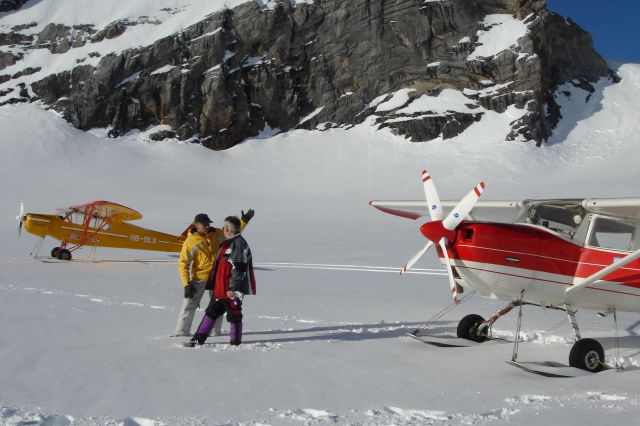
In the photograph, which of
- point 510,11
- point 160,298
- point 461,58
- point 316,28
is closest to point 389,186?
point 461,58

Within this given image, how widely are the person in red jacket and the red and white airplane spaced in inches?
84.7

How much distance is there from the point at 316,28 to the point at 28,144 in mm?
40179

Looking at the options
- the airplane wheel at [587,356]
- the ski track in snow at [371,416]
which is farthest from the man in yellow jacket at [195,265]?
the airplane wheel at [587,356]

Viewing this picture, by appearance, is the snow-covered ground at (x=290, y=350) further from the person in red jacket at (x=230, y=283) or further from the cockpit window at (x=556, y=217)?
the cockpit window at (x=556, y=217)

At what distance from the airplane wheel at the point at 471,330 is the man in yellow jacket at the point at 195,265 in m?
3.34

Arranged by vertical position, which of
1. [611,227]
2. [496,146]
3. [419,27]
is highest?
[419,27]

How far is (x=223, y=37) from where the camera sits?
238ft

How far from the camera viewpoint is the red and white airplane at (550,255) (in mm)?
6395

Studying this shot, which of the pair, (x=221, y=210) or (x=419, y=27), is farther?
(x=419, y=27)

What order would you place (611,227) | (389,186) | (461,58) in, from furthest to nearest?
(461,58), (389,186), (611,227)

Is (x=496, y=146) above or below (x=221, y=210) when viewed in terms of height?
above

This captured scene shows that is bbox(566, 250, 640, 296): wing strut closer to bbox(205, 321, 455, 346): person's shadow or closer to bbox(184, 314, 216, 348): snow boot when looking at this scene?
bbox(205, 321, 455, 346): person's shadow

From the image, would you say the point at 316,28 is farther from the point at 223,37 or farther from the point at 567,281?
the point at 567,281

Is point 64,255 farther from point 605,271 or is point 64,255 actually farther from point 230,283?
point 605,271
